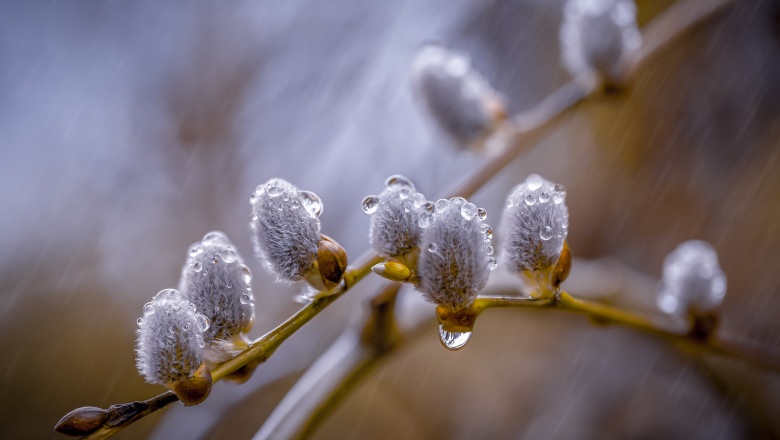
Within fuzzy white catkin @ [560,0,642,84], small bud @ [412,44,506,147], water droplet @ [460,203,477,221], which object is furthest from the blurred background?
water droplet @ [460,203,477,221]

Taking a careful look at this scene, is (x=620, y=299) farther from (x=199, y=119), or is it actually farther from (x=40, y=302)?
(x=40, y=302)

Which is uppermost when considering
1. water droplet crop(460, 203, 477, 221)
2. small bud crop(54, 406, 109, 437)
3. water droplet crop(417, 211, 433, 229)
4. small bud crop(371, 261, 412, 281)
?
small bud crop(54, 406, 109, 437)

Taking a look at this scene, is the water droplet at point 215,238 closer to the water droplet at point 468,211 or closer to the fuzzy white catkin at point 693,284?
the water droplet at point 468,211

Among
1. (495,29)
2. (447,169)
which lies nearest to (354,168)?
(447,169)

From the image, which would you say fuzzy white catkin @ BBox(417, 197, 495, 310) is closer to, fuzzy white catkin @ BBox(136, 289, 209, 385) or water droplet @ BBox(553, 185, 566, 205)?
water droplet @ BBox(553, 185, 566, 205)

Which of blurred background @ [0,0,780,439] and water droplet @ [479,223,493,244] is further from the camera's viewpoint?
blurred background @ [0,0,780,439]

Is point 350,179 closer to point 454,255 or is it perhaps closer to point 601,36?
point 601,36

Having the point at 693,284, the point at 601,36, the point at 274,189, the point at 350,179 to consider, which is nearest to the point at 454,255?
the point at 274,189
